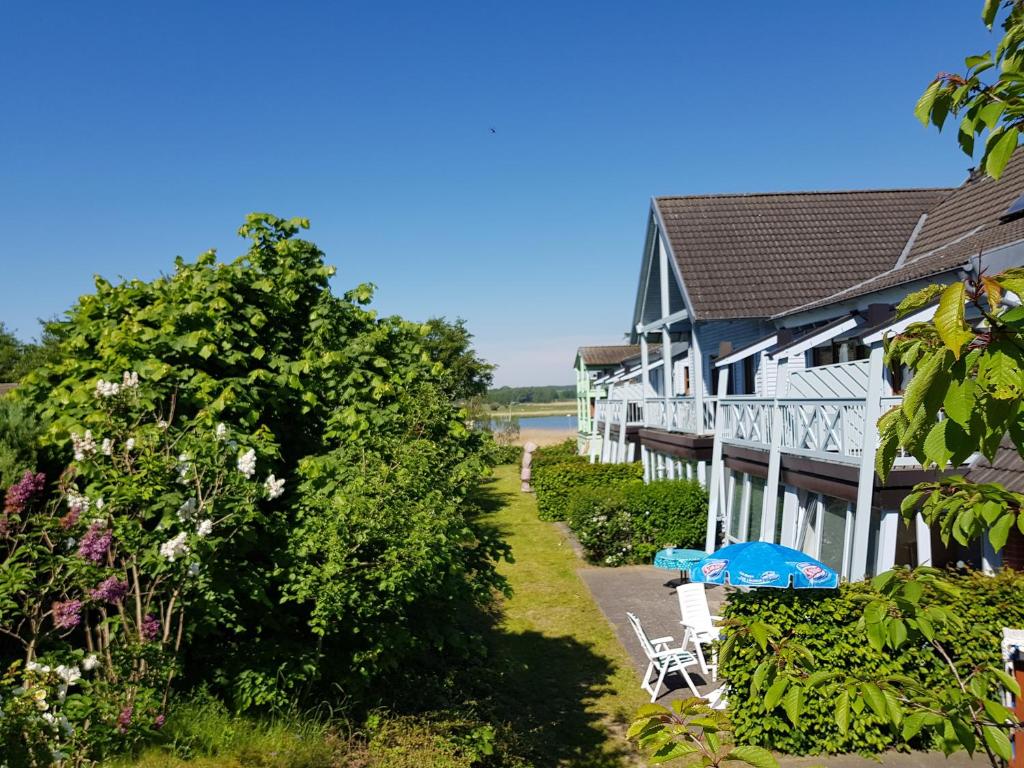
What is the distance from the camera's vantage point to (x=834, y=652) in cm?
802

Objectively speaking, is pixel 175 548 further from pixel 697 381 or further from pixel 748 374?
pixel 748 374

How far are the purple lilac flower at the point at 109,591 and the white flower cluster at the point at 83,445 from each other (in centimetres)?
106

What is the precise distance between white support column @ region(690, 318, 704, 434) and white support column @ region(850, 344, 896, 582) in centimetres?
814

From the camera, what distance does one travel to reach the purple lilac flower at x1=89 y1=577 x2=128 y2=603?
16.8 feet

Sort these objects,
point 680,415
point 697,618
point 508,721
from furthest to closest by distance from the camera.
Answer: point 680,415 < point 697,618 < point 508,721

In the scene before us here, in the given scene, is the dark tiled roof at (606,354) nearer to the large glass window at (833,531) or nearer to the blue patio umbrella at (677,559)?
the blue patio umbrella at (677,559)

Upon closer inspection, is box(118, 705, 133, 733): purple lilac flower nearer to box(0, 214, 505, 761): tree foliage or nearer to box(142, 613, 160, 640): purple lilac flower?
box(142, 613, 160, 640): purple lilac flower

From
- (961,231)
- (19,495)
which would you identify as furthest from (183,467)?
(961,231)

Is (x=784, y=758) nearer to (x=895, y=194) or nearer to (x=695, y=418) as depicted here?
(x=695, y=418)

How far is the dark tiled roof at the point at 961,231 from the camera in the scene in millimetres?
12039

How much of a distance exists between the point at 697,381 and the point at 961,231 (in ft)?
22.1

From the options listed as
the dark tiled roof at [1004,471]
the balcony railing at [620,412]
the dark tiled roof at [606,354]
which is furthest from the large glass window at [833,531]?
the dark tiled roof at [606,354]

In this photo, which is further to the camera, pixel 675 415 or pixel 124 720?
pixel 675 415

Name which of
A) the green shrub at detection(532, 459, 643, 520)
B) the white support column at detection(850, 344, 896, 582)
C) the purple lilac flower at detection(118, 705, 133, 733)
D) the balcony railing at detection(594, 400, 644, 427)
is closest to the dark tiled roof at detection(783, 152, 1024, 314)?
the white support column at detection(850, 344, 896, 582)
